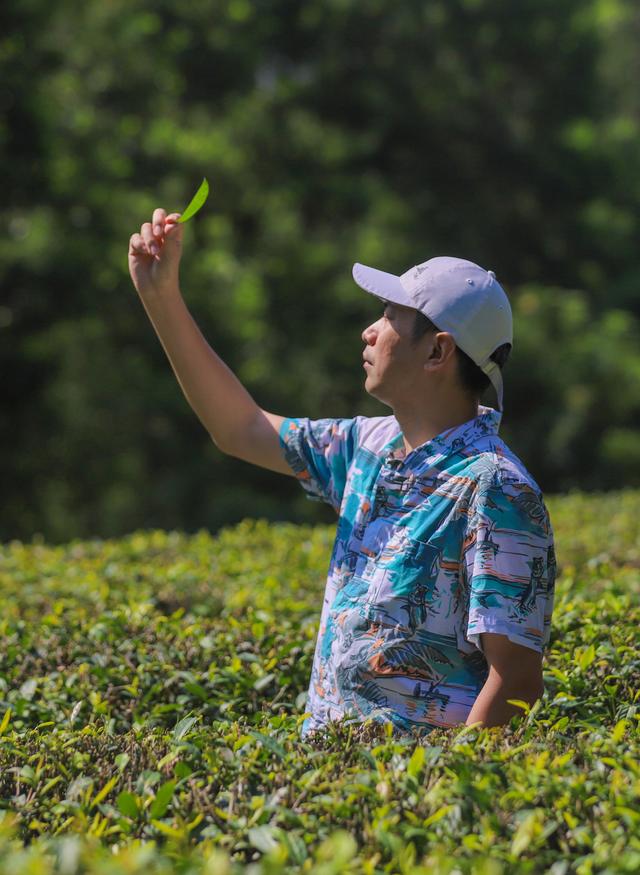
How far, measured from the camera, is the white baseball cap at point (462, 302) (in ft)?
8.58

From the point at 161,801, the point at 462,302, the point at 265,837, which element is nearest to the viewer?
the point at 265,837

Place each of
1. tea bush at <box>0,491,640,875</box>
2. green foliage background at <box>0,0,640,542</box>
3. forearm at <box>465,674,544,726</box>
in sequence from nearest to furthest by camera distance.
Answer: tea bush at <box>0,491,640,875</box> → forearm at <box>465,674,544,726</box> → green foliage background at <box>0,0,640,542</box>

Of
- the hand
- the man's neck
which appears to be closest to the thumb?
the hand

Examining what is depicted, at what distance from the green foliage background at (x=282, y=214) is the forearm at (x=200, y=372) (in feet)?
31.8

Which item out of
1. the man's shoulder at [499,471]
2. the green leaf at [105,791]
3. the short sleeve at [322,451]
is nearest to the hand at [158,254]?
the short sleeve at [322,451]

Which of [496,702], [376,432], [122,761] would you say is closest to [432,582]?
[496,702]

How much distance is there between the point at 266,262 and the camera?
16578 mm

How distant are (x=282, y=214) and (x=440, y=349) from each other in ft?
47.5

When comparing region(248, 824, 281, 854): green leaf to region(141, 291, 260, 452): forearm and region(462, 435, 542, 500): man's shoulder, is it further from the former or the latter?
region(141, 291, 260, 452): forearm

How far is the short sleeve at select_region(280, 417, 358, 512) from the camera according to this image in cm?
294

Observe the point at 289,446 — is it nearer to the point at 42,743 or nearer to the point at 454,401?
the point at 454,401

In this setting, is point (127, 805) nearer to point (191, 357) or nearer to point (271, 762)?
point (271, 762)

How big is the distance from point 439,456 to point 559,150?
17285 millimetres

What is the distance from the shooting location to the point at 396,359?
8.75ft
